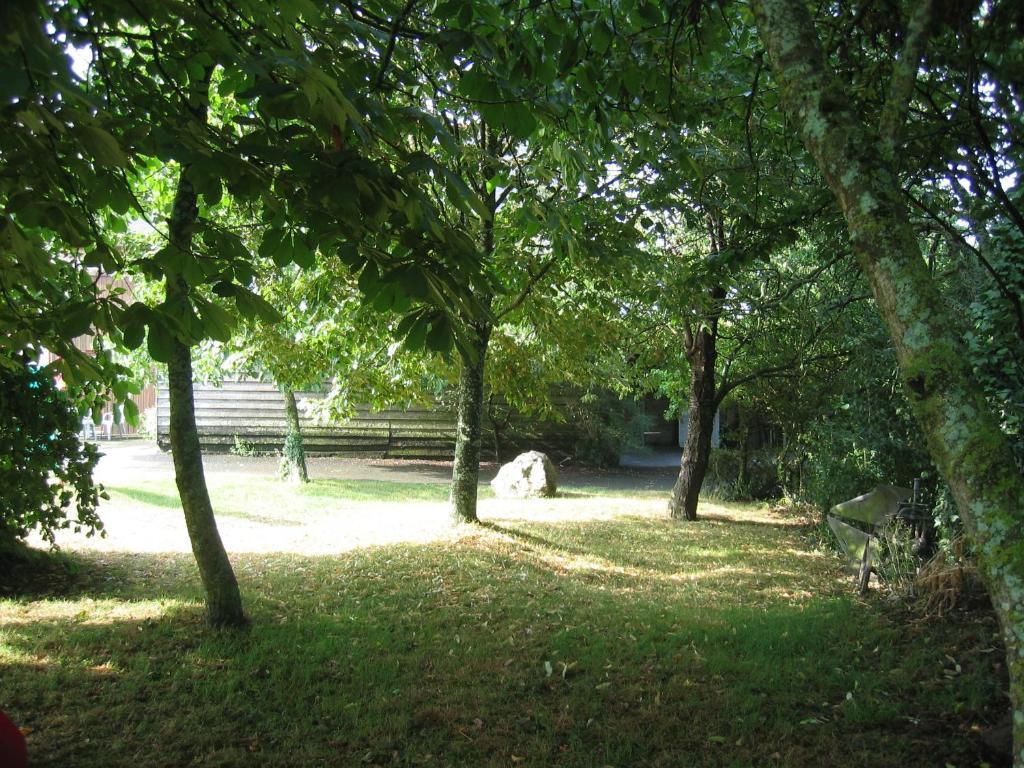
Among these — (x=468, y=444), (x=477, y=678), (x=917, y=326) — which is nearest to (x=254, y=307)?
(x=917, y=326)

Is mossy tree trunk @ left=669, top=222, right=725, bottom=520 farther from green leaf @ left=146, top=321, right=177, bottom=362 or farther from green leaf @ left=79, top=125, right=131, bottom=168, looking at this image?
green leaf @ left=79, top=125, right=131, bottom=168

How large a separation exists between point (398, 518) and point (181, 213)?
633 centimetres

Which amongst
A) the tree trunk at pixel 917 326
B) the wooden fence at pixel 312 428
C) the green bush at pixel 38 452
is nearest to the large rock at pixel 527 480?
the wooden fence at pixel 312 428

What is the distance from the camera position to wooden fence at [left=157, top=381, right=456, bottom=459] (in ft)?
62.8

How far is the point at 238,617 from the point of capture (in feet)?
17.2

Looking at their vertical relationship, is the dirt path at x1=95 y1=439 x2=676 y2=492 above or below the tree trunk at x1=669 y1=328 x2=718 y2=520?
below

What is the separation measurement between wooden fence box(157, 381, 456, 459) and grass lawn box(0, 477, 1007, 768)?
11.7 metres

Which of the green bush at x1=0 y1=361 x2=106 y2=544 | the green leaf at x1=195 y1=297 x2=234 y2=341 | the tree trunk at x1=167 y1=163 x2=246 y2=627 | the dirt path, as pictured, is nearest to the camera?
the green leaf at x1=195 y1=297 x2=234 y2=341

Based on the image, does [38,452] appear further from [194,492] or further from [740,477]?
[740,477]

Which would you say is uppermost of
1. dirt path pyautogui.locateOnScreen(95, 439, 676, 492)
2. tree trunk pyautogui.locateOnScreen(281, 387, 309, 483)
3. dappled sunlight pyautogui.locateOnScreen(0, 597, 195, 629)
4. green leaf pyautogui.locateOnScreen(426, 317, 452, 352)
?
green leaf pyautogui.locateOnScreen(426, 317, 452, 352)

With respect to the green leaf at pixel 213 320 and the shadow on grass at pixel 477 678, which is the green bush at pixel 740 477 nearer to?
the shadow on grass at pixel 477 678

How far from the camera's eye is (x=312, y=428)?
63.0 feet

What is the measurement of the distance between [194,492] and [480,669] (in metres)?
2.23

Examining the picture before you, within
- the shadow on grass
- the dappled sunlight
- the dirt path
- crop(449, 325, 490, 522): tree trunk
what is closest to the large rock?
the dirt path
